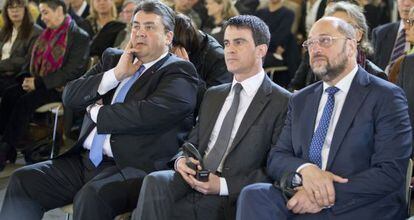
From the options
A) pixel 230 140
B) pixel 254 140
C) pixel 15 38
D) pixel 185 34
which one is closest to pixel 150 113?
pixel 230 140

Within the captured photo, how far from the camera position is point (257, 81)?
3.61 metres

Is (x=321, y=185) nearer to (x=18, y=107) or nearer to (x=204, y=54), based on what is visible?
(x=204, y=54)

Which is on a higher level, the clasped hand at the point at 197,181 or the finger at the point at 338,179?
the finger at the point at 338,179

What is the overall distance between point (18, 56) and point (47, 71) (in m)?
0.45

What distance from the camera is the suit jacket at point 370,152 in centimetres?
302

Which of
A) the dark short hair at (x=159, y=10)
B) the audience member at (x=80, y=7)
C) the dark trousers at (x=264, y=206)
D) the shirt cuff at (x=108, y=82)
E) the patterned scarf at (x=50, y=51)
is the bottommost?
the audience member at (x=80, y=7)

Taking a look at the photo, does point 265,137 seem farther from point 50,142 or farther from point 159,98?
point 50,142

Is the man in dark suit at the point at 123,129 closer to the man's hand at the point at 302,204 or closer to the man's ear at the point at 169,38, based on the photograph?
the man's ear at the point at 169,38

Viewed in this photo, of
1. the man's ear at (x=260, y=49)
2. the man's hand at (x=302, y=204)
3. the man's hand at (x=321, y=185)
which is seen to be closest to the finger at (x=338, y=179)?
the man's hand at (x=321, y=185)

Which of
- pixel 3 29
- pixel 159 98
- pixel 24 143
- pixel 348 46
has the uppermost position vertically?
pixel 348 46

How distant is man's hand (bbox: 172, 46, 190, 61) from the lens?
4223 millimetres

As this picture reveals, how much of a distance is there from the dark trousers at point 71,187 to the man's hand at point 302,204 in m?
0.92

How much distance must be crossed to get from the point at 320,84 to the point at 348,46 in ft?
0.72

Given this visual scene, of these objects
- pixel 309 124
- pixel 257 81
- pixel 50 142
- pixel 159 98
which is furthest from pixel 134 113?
pixel 50 142
